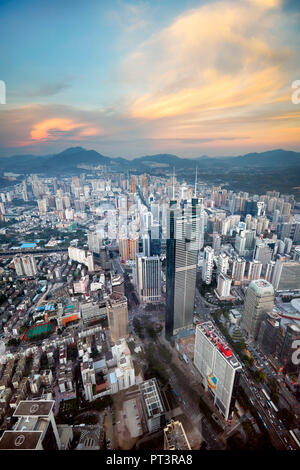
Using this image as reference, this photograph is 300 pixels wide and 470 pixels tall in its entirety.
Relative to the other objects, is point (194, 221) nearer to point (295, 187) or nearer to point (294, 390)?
point (294, 390)

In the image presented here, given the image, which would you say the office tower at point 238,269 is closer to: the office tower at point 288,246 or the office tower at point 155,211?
the office tower at point 288,246

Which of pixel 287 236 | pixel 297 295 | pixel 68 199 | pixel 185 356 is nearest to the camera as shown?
pixel 185 356

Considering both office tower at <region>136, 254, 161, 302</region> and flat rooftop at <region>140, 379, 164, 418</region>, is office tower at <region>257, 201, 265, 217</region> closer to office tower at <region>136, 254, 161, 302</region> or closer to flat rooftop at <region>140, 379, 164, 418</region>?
office tower at <region>136, 254, 161, 302</region>

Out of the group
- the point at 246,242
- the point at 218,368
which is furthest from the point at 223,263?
the point at 218,368

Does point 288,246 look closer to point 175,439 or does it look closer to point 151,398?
point 151,398

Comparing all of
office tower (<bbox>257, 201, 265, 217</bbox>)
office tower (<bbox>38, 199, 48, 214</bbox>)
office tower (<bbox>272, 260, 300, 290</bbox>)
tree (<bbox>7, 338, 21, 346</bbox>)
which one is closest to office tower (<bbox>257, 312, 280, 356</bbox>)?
office tower (<bbox>272, 260, 300, 290</bbox>)
